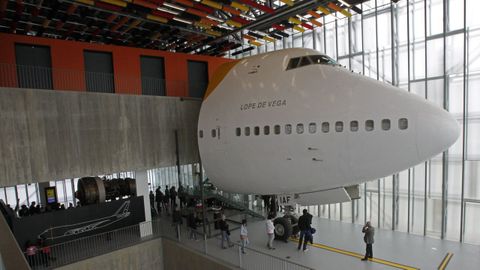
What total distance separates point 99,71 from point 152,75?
3.13m

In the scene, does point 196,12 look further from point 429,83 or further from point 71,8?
point 429,83

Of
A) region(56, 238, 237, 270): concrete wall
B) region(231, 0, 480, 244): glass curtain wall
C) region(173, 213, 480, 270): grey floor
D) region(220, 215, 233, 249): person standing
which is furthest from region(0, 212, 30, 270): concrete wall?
region(231, 0, 480, 244): glass curtain wall

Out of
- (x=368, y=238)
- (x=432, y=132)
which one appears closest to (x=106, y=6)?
(x=432, y=132)

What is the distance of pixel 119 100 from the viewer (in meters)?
14.9

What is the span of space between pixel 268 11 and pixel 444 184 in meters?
12.2

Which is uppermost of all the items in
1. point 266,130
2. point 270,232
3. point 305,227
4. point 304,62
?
point 304,62

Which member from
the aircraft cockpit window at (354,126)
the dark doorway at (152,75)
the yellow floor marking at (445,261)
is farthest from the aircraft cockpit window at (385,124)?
the dark doorway at (152,75)

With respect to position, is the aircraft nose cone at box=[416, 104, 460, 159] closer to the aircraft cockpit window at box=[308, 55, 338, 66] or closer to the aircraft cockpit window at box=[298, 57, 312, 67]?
the aircraft cockpit window at box=[308, 55, 338, 66]

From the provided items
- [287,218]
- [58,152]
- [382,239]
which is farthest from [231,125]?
[382,239]

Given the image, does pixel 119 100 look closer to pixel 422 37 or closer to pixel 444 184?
pixel 422 37

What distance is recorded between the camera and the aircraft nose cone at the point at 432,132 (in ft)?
28.0

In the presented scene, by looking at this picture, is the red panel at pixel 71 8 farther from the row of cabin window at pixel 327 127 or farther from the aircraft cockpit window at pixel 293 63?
the aircraft cockpit window at pixel 293 63

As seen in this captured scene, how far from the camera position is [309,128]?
10.1 meters

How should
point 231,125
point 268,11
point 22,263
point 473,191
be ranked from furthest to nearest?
point 268,11 < point 473,191 < point 231,125 < point 22,263
